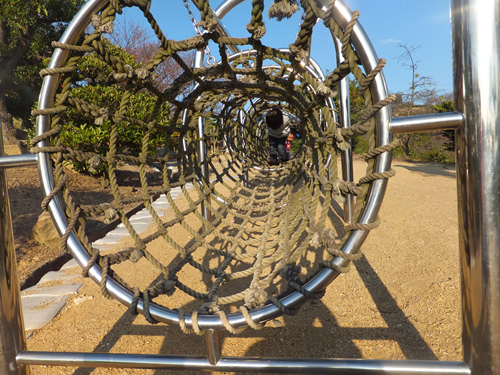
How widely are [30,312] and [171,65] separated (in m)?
11.3

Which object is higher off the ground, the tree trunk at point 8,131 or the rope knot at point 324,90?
the tree trunk at point 8,131

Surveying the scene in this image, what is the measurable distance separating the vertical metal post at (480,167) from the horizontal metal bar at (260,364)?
0.27ft

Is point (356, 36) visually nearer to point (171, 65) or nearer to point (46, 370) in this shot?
point (46, 370)

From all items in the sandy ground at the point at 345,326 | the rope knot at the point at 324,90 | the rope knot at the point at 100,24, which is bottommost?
the sandy ground at the point at 345,326

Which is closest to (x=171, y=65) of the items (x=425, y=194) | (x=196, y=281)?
(x=425, y=194)

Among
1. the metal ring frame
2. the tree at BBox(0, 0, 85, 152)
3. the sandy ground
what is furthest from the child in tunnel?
the tree at BBox(0, 0, 85, 152)

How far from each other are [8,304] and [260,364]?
670 mm

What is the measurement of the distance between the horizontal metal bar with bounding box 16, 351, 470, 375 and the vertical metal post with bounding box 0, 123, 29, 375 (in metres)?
0.03

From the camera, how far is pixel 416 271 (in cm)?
197

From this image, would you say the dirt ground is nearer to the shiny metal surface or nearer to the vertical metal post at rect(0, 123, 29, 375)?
the vertical metal post at rect(0, 123, 29, 375)

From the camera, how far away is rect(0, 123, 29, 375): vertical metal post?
80 cm

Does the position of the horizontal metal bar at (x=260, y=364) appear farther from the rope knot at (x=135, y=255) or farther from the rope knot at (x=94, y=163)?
the rope knot at (x=94, y=163)

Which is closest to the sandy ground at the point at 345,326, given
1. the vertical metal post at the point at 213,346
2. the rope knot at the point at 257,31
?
the vertical metal post at the point at 213,346

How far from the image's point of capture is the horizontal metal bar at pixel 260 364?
0.60m
